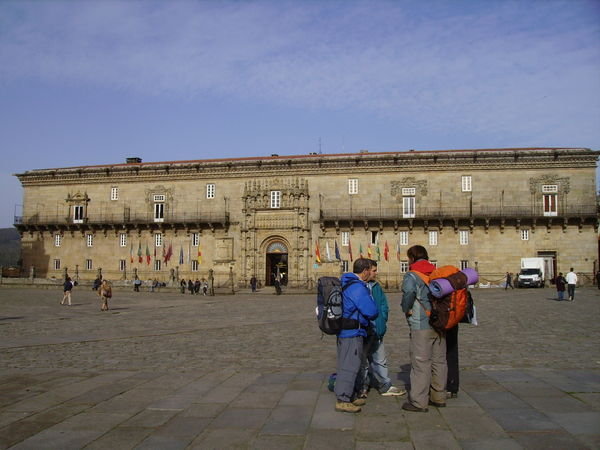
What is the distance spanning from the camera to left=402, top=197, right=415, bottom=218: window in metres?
40.9

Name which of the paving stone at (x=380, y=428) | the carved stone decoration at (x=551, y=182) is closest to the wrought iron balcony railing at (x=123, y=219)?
the carved stone decoration at (x=551, y=182)

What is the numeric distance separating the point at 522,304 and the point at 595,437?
19.8 meters

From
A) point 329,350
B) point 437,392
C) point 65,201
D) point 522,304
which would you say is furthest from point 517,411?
point 65,201

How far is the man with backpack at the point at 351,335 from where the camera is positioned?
6.35 m

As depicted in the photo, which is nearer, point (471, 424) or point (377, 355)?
point (471, 424)

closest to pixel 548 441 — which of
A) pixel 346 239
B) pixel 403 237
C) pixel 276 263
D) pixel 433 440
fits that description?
pixel 433 440

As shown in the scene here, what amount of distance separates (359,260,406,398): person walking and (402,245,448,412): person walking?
0.58 m

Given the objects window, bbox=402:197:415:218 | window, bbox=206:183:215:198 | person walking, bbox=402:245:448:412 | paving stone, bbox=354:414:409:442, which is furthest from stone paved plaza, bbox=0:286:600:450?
window, bbox=206:183:215:198

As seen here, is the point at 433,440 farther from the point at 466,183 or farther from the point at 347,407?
the point at 466,183

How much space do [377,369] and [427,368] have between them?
39.0 inches

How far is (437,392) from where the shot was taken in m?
6.47

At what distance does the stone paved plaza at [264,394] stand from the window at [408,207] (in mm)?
26675

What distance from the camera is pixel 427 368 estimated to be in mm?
6414

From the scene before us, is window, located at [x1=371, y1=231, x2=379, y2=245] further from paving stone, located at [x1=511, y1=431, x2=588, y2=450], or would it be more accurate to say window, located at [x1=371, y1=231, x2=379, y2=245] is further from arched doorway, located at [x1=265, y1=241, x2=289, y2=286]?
paving stone, located at [x1=511, y1=431, x2=588, y2=450]
